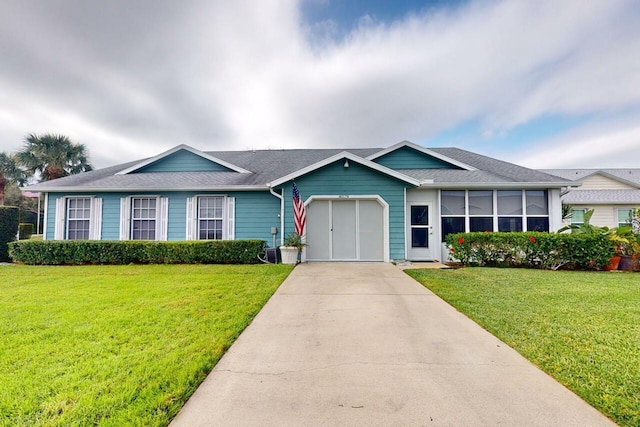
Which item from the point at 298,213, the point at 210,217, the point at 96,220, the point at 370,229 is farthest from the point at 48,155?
the point at 370,229

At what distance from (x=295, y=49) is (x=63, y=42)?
26.0ft

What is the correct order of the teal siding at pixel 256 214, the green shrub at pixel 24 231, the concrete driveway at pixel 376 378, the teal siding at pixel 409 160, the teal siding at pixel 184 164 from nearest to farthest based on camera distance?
the concrete driveway at pixel 376 378, the teal siding at pixel 256 214, the teal siding at pixel 409 160, the teal siding at pixel 184 164, the green shrub at pixel 24 231

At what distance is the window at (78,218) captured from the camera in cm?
1061

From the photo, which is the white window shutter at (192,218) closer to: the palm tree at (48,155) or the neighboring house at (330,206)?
the neighboring house at (330,206)

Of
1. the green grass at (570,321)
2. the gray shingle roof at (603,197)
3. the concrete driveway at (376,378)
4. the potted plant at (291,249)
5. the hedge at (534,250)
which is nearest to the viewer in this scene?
the concrete driveway at (376,378)

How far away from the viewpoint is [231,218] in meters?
10.5

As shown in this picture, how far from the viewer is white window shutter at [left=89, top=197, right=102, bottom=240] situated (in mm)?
10594

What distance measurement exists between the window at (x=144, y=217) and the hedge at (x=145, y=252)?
4.19ft

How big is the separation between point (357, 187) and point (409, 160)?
3.57 m

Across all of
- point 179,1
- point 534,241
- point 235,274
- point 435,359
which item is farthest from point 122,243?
point 534,241

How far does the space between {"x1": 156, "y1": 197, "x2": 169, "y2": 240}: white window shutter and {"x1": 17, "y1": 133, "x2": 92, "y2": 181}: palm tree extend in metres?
16.4

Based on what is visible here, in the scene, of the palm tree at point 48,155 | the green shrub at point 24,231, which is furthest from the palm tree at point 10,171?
the green shrub at point 24,231

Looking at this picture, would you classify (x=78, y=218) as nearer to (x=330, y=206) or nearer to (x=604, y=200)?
(x=330, y=206)

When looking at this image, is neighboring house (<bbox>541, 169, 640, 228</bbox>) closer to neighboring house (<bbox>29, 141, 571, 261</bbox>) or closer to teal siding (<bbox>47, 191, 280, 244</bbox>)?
neighboring house (<bbox>29, 141, 571, 261</bbox>)
